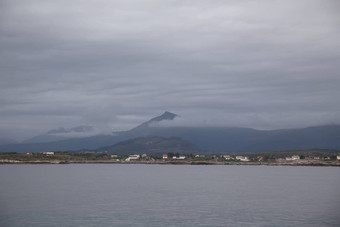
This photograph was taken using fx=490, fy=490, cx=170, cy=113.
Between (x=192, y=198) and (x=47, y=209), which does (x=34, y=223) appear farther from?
(x=192, y=198)

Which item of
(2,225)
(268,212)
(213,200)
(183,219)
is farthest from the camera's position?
(213,200)

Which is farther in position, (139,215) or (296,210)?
(296,210)

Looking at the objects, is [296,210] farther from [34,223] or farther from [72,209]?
[34,223]

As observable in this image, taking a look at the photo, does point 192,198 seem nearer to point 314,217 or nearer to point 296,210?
point 296,210

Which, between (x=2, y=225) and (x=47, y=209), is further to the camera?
(x=47, y=209)

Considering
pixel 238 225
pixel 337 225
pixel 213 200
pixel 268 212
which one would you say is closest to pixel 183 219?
pixel 238 225

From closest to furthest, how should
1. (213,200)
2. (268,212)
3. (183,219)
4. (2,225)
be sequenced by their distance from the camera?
1. (2,225)
2. (183,219)
3. (268,212)
4. (213,200)

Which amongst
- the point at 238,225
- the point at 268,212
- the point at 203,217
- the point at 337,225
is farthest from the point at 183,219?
the point at 337,225

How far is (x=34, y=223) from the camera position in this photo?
60.9 metres

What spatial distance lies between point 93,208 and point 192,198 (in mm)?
23345

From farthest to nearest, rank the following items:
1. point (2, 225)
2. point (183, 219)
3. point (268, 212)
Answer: point (268, 212) < point (183, 219) < point (2, 225)

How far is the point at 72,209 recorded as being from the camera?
74.2 meters

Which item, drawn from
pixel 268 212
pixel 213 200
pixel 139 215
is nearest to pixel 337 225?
pixel 268 212

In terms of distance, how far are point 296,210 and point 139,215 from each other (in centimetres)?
2471
